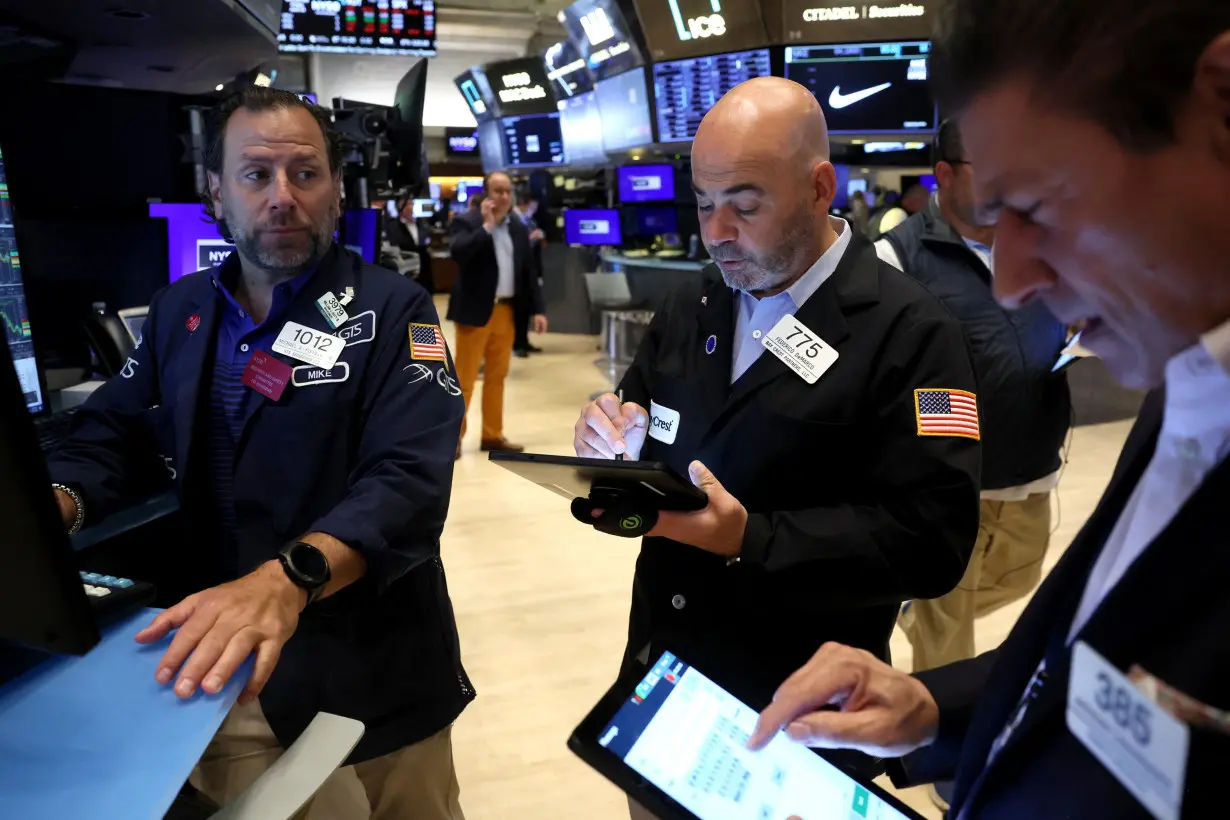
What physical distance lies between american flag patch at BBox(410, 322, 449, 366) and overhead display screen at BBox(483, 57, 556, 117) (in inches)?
307

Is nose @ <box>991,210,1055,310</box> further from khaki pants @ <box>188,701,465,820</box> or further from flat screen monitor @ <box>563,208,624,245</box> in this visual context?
flat screen monitor @ <box>563,208,624,245</box>

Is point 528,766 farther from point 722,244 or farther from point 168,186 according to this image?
point 168,186

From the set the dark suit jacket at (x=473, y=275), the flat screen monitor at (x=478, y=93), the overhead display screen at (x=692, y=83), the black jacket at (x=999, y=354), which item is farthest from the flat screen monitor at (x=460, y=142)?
the black jacket at (x=999, y=354)

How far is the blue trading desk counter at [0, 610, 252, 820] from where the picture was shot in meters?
0.69

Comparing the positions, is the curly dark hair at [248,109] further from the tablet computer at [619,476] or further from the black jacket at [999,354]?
the black jacket at [999,354]

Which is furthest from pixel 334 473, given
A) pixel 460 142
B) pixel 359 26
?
pixel 460 142

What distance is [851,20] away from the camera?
4.83m

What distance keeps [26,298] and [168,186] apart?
1.27m

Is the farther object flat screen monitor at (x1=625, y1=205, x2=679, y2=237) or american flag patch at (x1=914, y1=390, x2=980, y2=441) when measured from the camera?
flat screen monitor at (x1=625, y1=205, x2=679, y2=237)

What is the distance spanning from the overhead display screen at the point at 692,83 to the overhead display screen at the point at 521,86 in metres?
3.14

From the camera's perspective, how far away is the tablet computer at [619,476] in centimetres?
110

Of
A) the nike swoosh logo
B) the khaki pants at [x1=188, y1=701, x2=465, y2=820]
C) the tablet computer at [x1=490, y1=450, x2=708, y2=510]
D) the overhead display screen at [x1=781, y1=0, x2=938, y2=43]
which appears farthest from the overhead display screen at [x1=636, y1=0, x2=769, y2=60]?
the khaki pants at [x1=188, y1=701, x2=465, y2=820]

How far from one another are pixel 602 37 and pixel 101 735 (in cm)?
637

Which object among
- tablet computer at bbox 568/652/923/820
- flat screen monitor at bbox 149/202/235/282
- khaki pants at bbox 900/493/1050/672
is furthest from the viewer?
flat screen monitor at bbox 149/202/235/282
